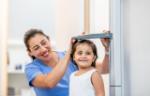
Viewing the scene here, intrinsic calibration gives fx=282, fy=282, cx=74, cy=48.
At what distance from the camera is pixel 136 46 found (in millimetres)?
817

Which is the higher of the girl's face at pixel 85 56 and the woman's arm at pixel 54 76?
the girl's face at pixel 85 56

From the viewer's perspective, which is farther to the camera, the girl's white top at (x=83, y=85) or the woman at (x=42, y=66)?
the woman at (x=42, y=66)

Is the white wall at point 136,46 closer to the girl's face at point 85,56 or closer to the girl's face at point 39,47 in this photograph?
the girl's face at point 85,56

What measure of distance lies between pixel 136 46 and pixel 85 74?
169 mm

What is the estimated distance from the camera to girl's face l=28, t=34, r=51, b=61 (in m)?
1.08

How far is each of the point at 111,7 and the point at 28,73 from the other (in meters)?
0.47

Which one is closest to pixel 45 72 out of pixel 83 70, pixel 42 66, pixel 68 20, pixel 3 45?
pixel 42 66

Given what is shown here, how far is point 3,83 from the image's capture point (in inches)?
71.8

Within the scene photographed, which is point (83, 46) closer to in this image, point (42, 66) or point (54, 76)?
point (54, 76)

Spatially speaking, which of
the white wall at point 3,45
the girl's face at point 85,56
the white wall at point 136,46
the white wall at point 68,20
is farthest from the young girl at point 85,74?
the white wall at point 3,45

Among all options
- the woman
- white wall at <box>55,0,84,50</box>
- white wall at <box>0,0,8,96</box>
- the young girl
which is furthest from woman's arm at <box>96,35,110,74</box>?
white wall at <box>0,0,8,96</box>

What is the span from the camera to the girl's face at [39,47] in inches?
42.4

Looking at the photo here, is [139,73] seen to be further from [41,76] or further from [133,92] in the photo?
[41,76]

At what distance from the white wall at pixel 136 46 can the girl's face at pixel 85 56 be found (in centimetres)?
11
